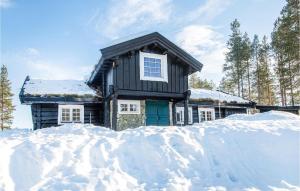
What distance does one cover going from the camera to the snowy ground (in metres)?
6.81

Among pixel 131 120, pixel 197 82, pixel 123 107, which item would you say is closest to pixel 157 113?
pixel 131 120

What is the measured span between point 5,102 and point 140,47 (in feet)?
78.1

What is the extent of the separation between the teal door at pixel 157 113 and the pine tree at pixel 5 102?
22078mm

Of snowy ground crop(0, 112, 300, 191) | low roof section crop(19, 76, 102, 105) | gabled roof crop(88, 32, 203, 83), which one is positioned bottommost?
snowy ground crop(0, 112, 300, 191)

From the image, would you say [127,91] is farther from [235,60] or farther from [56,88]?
[235,60]

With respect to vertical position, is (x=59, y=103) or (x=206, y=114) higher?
(x=59, y=103)

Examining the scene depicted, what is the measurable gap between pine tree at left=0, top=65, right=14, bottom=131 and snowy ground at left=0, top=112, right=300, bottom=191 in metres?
26.7

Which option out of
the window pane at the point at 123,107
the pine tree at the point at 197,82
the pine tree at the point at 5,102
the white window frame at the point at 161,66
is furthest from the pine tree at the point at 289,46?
the pine tree at the point at 5,102

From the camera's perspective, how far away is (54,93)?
16.2 metres

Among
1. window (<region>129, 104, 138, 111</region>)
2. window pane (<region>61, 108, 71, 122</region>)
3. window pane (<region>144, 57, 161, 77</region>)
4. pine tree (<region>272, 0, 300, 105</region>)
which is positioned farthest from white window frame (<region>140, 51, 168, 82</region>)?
pine tree (<region>272, 0, 300, 105</region>)

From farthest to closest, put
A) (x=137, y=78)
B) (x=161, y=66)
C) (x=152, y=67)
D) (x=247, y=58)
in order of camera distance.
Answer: (x=247, y=58)
(x=161, y=66)
(x=152, y=67)
(x=137, y=78)

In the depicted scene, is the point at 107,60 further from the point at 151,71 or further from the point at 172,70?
the point at 172,70

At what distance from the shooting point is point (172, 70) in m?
17.3

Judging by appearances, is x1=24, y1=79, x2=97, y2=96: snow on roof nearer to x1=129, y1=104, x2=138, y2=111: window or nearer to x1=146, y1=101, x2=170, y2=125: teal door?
x1=129, y1=104, x2=138, y2=111: window
